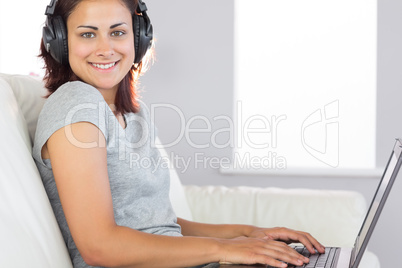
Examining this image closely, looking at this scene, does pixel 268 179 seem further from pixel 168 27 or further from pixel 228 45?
pixel 168 27

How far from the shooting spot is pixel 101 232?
1.13 meters

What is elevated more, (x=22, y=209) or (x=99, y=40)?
(x=99, y=40)

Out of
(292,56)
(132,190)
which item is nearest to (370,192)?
(292,56)

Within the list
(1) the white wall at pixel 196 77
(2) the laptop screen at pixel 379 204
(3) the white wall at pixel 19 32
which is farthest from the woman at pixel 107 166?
(3) the white wall at pixel 19 32

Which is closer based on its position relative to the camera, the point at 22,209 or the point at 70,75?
the point at 22,209

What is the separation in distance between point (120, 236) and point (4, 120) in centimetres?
35

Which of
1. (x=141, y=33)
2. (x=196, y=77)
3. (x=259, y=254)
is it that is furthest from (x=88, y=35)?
(x=196, y=77)

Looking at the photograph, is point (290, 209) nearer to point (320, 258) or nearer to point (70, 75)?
point (320, 258)

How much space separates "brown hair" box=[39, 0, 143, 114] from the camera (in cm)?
136

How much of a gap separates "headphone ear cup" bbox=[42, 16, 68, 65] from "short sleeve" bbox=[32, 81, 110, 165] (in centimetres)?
12

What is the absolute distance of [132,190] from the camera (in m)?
1.31

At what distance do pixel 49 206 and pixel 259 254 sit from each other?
1.47 feet

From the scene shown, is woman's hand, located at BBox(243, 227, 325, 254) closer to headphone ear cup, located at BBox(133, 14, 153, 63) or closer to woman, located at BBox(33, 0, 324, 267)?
woman, located at BBox(33, 0, 324, 267)

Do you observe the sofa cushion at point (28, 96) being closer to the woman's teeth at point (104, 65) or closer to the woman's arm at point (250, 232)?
the woman's teeth at point (104, 65)
